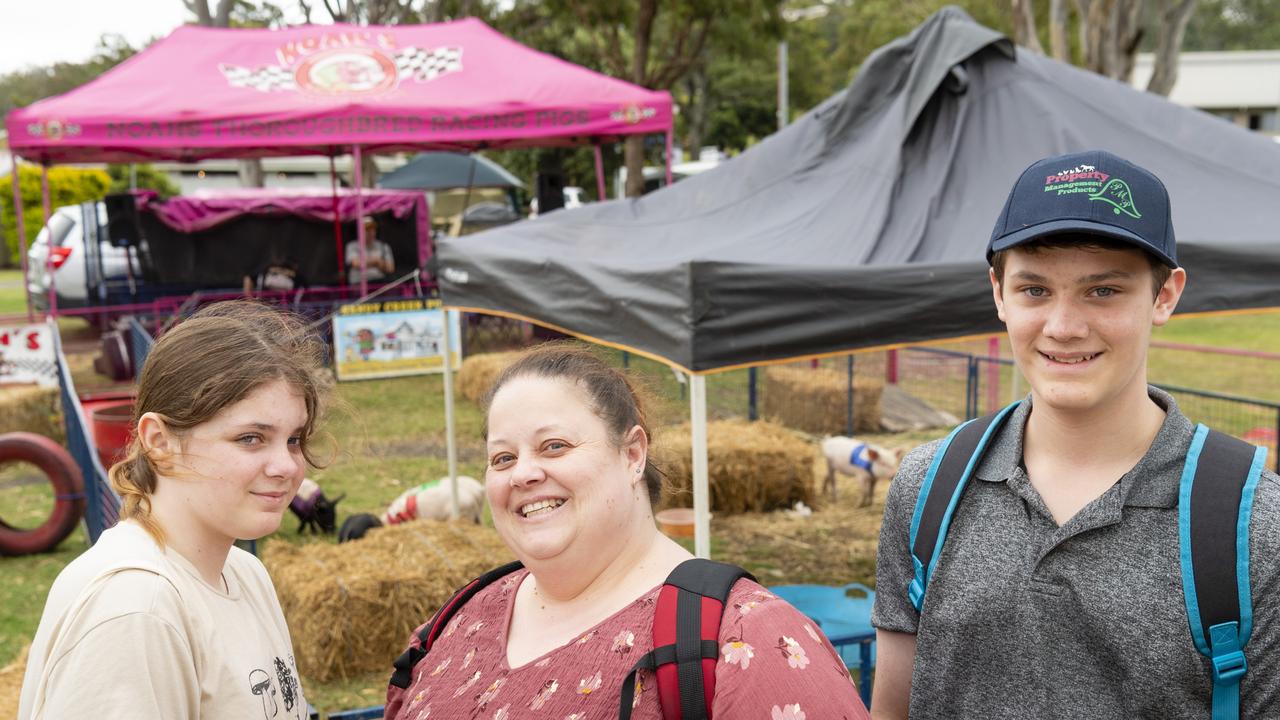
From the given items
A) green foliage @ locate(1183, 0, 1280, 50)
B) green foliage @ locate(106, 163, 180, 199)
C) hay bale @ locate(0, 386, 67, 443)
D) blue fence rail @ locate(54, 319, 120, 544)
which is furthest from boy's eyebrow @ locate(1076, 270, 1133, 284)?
green foliage @ locate(1183, 0, 1280, 50)

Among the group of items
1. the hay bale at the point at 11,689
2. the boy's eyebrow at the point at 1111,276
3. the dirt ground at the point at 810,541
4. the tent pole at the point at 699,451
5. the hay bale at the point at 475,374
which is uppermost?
the boy's eyebrow at the point at 1111,276

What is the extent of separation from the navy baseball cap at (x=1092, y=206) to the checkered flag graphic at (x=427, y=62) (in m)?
14.4

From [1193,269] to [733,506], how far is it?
465 cm

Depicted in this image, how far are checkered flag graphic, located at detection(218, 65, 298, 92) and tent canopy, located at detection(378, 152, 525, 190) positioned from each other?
1230 cm

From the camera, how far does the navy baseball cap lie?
1.77 metres

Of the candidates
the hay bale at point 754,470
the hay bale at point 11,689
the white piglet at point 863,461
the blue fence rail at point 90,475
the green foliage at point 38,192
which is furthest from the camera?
the green foliage at point 38,192

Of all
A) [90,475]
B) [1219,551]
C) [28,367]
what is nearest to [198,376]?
[1219,551]

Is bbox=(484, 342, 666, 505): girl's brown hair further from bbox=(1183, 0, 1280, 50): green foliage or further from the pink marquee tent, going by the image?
bbox=(1183, 0, 1280, 50): green foliage

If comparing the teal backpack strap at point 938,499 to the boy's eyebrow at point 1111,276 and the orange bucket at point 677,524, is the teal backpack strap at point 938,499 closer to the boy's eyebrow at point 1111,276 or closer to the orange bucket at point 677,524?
the boy's eyebrow at point 1111,276

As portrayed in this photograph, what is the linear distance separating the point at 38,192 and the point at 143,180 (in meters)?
3.61

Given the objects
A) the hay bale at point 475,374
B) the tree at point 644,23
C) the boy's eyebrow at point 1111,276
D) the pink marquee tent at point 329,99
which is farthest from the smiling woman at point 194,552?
the tree at point 644,23

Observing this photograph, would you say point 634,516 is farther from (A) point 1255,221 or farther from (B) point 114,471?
(A) point 1255,221

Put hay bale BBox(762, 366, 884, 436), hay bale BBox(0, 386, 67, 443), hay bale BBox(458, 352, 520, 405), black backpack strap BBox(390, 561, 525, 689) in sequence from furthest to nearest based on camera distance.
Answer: hay bale BBox(458, 352, 520, 405) → hay bale BBox(762, 366, 884, 436) → hay bale BBox(0, 386, 67, 443) → black backpack strap BBox(390, 561, 525, 689)

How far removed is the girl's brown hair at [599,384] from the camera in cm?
196
